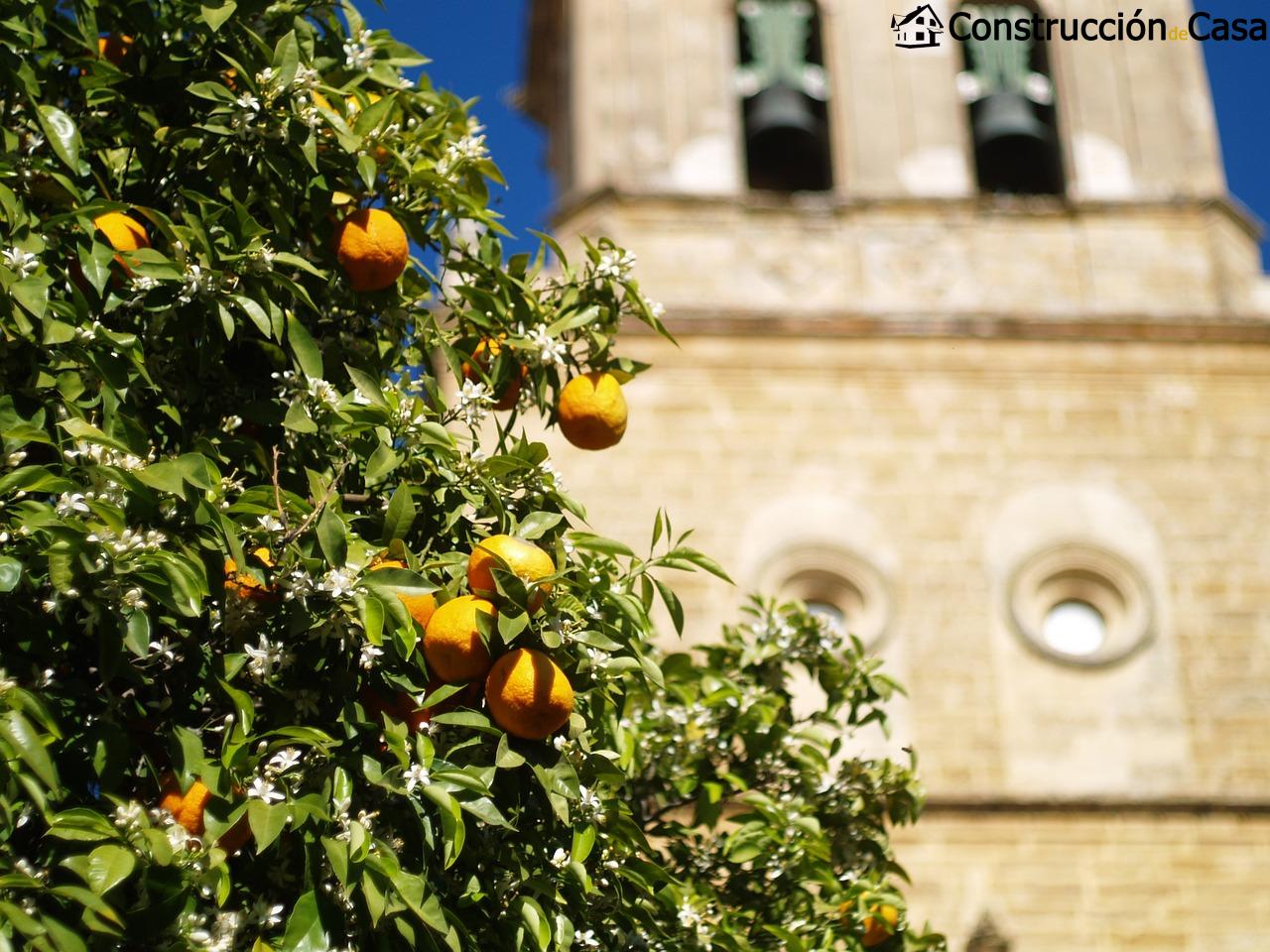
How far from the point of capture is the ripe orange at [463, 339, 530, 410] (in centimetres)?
521

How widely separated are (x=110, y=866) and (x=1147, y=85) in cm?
1498

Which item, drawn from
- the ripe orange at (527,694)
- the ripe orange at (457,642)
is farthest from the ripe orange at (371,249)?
the ripe orange at (527,694)

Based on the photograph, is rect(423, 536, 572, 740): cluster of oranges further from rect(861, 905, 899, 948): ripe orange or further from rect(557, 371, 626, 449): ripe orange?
rect(861, 905, 899, 948): ripe orange

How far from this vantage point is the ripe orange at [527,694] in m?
4.05

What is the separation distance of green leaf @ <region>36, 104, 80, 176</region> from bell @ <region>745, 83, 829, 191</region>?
12.6 m

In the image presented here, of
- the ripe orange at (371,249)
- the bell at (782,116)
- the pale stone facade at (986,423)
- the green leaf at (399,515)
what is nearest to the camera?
the green leaf at (399,515)

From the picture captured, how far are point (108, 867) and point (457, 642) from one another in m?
0.83

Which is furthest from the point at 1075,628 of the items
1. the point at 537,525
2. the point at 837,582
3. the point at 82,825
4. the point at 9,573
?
the point at 9,573

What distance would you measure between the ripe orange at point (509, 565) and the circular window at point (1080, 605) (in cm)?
1069

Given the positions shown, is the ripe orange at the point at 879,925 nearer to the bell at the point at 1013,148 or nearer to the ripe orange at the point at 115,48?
the ripe orange at the point at 115,48

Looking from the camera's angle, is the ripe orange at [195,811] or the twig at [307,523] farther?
the twig at [307,523]

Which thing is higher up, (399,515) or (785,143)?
(785,143)

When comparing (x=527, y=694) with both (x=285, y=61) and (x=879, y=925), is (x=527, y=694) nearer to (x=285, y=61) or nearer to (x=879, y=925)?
(x=285, y=61)

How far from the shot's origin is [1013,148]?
57.3ft
